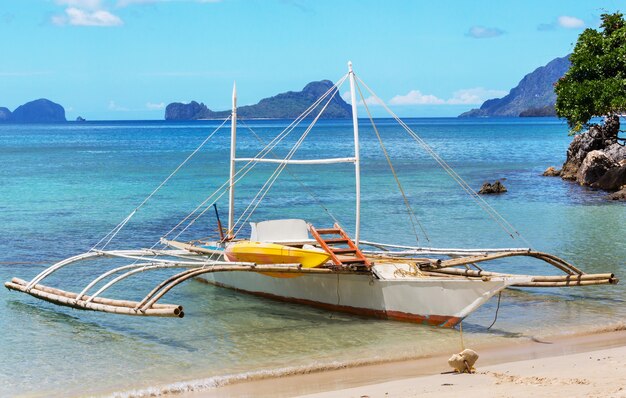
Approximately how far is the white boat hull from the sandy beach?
104 cm

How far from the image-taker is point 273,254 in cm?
1656

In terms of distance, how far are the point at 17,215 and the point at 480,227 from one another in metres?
18.2

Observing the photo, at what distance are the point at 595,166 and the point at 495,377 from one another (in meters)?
31.0

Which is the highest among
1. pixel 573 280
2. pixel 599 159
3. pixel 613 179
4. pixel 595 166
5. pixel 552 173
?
pixel 599 159

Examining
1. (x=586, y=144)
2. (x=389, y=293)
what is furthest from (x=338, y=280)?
(x=586, y=144)

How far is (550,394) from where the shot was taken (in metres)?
10.4

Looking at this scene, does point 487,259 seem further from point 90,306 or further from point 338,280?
point 90,306

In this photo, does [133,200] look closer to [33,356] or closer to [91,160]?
[33,356]

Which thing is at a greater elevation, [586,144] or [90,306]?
[586,144]

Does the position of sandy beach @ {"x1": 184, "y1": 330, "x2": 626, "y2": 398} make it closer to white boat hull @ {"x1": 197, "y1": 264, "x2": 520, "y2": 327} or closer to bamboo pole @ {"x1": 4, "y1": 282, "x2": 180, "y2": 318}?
white boat hull @ {"x1": 197, "y1": 264, "x2": 520, "y2": 327}

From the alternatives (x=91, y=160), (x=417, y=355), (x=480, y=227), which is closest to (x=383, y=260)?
(x=417, y=355)

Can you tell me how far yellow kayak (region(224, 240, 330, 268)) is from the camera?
1616 centimetres

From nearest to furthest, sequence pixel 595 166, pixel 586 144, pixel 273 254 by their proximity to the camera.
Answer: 1. pixel 273 254
2. pixel 595 166
3. pixel 586 144

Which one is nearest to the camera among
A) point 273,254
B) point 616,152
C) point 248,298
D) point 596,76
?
point 273,254
